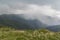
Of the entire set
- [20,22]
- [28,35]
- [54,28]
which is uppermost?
[20,22]

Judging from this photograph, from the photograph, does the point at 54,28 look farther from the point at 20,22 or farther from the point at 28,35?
the point at 20,22

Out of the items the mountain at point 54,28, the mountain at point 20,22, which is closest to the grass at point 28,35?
the mountain at point 54,28

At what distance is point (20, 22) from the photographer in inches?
334

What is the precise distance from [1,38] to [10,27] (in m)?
1.45

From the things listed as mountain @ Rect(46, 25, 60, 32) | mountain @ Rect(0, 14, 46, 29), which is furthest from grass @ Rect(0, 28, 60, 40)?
mountain @ Rect(0, 14, 46, 29)

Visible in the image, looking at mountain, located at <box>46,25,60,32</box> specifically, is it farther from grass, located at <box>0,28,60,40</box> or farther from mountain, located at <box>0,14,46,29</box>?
mountain, located at <box>0,14,46,29</box>

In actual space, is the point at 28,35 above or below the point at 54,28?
below

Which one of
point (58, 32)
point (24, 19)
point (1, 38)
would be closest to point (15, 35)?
point (1, 38)

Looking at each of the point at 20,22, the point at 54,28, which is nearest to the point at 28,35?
the point at 54,28

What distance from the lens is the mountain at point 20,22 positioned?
7.93 meters

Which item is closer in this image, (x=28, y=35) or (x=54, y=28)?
(x=28, y=35)

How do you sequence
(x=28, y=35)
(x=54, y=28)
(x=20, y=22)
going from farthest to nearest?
(x=20, y=22) < (x=54, y=28) < (x=28, y=35)

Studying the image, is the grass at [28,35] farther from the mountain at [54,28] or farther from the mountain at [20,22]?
the mountain at [20,22]

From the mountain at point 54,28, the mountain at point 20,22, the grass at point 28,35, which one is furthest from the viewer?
the mountain at point 20,22
